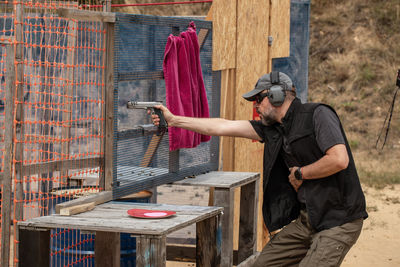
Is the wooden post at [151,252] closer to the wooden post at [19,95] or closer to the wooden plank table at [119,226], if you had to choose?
the wooden plank table at [119,226]

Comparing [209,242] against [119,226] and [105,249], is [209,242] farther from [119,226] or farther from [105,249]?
[119,226]

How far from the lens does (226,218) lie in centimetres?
579

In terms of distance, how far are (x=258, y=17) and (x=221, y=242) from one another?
2.51 metres

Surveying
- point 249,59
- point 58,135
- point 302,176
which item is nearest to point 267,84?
point 302,176

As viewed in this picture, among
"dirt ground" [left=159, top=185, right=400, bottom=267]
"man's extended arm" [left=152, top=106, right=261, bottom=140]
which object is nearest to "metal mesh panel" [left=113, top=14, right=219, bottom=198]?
"man's extended arm" [left=152, top=106, right=261, bottom=140]

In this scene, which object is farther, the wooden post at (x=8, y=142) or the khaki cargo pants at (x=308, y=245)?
the wooden post at (x=8, y=142)

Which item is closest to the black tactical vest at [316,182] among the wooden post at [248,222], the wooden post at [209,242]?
the wooden post at [209,242]

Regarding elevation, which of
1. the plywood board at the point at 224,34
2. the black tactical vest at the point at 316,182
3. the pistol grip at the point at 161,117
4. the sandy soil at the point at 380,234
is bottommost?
the sandy soil at the point at 380,234

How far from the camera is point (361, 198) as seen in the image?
15.6ft

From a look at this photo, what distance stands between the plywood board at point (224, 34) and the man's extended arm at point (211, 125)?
1.28 meters

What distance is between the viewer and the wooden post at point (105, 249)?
5707 millimetres

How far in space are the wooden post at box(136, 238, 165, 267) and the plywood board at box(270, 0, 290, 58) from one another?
352 cm

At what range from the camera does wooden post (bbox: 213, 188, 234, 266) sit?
5715 mm

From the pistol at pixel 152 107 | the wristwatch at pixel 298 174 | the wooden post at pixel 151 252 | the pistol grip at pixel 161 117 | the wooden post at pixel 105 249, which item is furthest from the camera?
the wooden post at pixel 105 249
